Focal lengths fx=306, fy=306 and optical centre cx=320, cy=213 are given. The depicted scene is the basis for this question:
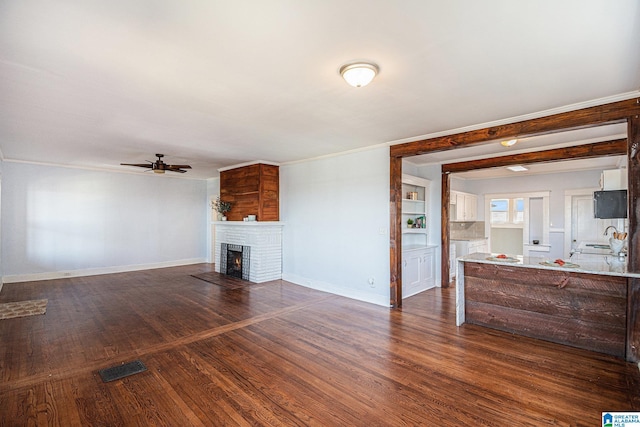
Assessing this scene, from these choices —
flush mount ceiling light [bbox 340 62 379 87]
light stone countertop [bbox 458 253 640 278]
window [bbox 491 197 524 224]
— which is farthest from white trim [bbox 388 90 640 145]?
window [bbox 491 197 524 224]

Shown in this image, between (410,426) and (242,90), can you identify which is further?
(242,90)

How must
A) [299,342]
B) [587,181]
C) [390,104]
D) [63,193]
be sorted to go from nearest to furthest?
[390,104]
[299,342]
[587,181]
[63,193]

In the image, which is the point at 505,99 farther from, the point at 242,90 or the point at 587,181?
the point at 587,181

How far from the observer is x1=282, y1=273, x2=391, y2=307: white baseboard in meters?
5.02

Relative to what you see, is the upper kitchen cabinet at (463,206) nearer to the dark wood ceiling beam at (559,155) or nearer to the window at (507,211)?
the window at (507,211)

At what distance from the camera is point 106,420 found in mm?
2158

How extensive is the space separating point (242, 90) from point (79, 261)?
6.98 m

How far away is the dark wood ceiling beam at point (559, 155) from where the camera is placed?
435cm

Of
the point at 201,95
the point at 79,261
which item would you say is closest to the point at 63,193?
the point at 79,261

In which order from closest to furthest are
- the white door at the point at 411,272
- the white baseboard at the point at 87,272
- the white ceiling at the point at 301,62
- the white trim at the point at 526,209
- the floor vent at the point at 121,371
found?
the white ceiling at the point at 301,62 → the floor vent at the point at 121,371 → the white door at the point at 411,272 → the white baseboard at the point at 87,272 → the white trim at the point at 526,209

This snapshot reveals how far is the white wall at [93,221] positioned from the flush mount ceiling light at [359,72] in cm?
756

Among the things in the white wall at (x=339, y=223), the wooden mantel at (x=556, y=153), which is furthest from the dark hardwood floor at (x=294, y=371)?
the white wall at (x=339, y=223)

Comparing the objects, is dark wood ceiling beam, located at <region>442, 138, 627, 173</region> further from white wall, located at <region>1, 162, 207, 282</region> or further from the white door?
white wall, located at <region>1, 162, 207, 282</region>

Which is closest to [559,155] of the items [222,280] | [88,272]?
[222,280]
